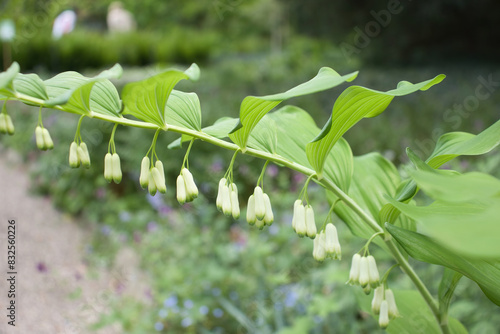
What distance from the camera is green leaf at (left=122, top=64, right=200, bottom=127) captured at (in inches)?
24.2

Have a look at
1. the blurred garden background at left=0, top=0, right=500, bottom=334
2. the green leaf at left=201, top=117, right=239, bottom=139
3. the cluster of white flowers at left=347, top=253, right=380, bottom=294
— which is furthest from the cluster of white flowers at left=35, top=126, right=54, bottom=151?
the blurred garden background at left=0, top=0, right=500, bottom=334

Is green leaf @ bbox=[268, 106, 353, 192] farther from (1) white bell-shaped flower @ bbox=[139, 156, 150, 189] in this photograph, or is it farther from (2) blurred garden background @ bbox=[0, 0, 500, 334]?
(2) blurred garden background @ bbox=[0, 0, 500, 334]

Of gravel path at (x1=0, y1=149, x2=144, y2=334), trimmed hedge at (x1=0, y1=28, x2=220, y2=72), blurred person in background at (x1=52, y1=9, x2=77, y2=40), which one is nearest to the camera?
gravel path at (x1=0, y1=149, x2=144, y2=334)

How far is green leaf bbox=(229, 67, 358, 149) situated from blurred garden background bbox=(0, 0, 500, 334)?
66 cm

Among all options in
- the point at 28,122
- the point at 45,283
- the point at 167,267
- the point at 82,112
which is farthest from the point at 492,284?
the point at 28,122

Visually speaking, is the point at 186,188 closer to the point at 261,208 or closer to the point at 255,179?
the point at 261,208

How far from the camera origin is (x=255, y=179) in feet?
13.0

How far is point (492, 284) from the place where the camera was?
667mm

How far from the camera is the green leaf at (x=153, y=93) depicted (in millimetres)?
615

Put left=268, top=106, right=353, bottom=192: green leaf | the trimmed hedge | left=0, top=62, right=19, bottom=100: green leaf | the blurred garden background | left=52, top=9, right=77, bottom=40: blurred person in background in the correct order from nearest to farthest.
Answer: left=0, top=62, right=19, bottom=100: green leaf < left=268, top=106, right=353, bottom=192: green leaf < the blurred garden background < left=52, top=9, right=77, bottom=40: blurred person in background < the trimmed hedge

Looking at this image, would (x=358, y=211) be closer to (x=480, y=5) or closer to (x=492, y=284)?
(x=492, y=284)

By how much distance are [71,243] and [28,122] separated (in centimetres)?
314

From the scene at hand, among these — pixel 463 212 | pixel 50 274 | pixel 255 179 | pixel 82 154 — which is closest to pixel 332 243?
pixel 463 212

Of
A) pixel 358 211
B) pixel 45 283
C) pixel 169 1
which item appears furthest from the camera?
pixel 169 1
